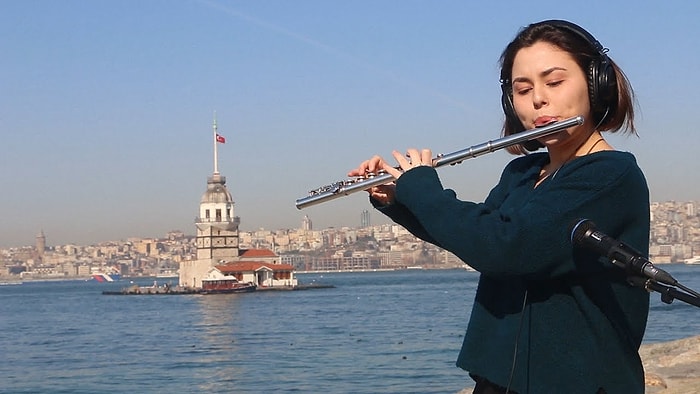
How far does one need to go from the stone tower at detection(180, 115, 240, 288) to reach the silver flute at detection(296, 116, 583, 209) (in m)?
91.2

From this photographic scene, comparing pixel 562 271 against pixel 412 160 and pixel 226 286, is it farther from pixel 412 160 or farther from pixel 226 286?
pixel 226 286

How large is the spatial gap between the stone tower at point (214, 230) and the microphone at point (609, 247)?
9182cm

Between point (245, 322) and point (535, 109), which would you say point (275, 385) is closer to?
point (535, 109)

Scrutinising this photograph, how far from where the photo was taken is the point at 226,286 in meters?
89.3

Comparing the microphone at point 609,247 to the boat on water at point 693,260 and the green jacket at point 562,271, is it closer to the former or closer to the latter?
the green jacket at point 562,271

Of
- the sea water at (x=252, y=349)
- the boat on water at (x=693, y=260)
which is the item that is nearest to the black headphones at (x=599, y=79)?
the sea water at (x=252, y=349)

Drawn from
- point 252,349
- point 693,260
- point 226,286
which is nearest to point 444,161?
point 252,349

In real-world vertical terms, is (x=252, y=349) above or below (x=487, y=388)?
below

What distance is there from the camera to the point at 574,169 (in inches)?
72.8

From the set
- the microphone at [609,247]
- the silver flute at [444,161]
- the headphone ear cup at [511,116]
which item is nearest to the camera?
the microphone at [609,247]

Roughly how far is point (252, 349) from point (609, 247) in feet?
125

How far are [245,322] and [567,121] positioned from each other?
182 ft

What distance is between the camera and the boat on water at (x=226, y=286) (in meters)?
88.5

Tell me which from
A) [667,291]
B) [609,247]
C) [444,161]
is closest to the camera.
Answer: [609,247]
